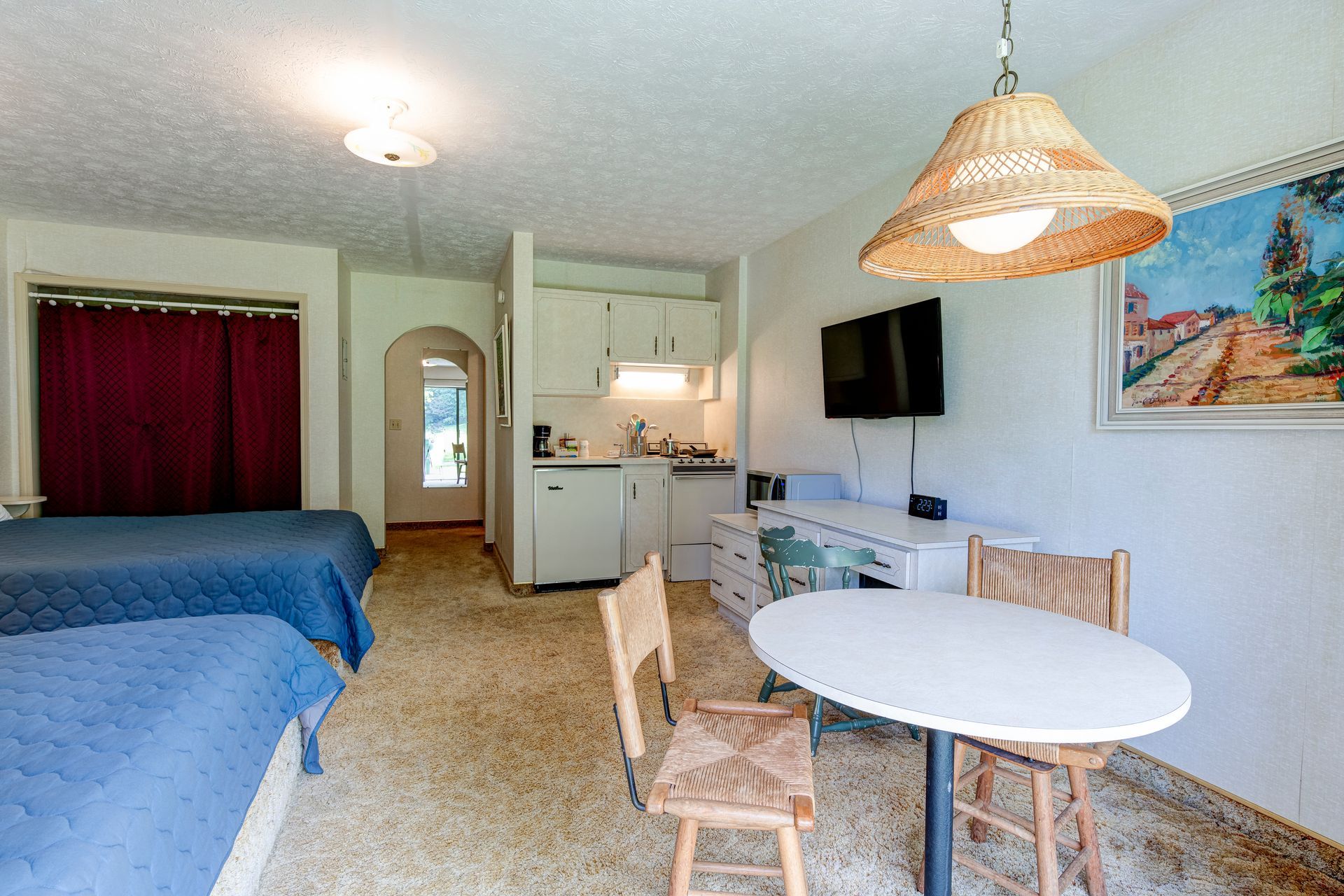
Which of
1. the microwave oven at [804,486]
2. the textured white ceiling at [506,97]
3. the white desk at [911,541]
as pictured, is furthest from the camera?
the microwave oven at [804,486]

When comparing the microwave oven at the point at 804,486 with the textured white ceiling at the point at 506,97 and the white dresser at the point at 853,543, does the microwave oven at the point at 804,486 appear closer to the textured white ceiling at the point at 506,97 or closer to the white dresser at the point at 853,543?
the white dresser at the point at 853,543

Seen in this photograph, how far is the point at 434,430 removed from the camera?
7.75 metres

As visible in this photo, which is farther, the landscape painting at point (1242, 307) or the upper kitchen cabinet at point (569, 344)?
the upper kitchen cabinet at point (569, 344)

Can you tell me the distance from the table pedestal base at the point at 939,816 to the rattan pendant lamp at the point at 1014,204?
43.6 inches

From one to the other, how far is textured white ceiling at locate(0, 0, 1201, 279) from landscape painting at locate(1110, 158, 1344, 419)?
2.41 feet

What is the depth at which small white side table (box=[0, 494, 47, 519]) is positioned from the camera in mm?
3998

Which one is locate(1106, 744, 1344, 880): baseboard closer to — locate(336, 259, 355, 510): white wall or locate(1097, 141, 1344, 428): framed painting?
locate(1097, 141, 1344, 428): framed painting

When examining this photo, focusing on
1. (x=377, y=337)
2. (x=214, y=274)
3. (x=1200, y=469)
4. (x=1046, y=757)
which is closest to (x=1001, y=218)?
(x=1046, y=757)

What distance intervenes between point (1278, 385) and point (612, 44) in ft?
7.69

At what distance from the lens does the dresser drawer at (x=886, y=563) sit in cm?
250

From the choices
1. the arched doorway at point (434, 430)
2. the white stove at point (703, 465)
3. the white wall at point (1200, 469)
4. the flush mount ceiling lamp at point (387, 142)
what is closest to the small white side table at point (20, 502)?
the arched doorway at point (434, 430)

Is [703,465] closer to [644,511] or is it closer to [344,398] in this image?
[644,511]

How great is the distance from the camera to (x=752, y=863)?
1769 mm

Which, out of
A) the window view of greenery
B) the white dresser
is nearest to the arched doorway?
the window view of greenery
